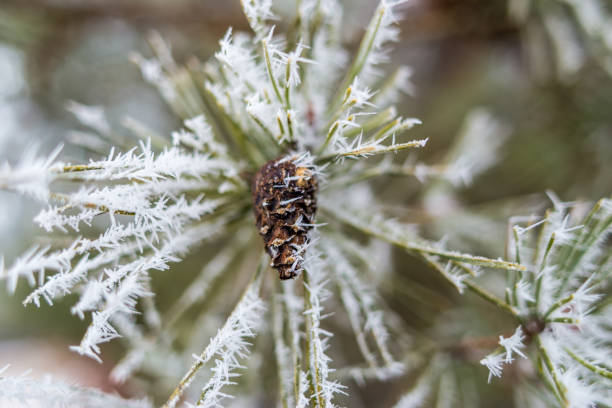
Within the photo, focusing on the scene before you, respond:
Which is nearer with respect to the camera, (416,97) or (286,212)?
(286,212)

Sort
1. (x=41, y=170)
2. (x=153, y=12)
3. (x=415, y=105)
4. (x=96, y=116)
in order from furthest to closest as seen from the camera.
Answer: (x=415, y=105) → (x=153, y=12) → (x=96, y=116) → (x=41, y=170)

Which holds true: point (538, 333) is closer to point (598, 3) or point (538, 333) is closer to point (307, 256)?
point (307, 256)

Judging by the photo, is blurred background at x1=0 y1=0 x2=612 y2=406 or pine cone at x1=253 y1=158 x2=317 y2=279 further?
blurred background at x1=0 y1=0 x2=612 y2=406

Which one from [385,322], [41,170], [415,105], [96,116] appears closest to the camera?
[41,170]

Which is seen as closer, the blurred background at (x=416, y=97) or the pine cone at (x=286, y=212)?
the pine cone at (x=286, y=212)

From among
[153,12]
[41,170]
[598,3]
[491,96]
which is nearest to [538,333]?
[41,170]

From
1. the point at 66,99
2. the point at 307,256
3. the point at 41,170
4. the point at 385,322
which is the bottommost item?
the point at 385,322

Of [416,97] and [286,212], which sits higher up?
[416,97]

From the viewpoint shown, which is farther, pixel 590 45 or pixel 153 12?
pixel 153 12
